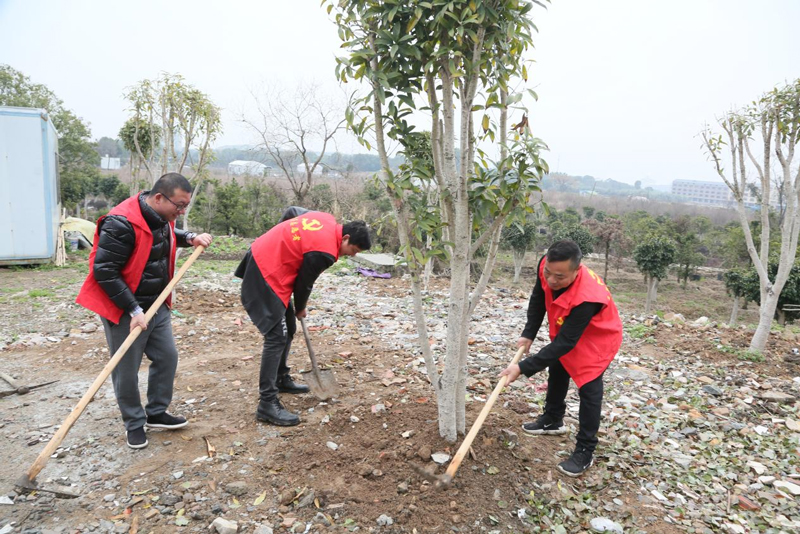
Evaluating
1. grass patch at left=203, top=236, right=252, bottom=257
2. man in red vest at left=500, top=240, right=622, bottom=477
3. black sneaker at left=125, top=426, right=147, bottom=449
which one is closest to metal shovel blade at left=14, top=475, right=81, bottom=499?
black sneaker at left=125, top=426, right=147, bottom=449

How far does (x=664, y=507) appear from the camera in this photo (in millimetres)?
2678

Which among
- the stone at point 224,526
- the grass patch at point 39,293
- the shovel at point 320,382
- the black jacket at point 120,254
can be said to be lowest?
the stone at point 224,526

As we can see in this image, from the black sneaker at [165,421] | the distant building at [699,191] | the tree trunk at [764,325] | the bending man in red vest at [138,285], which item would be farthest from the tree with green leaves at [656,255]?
the distant building at [699,191]

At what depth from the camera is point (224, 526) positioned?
2.28 metres

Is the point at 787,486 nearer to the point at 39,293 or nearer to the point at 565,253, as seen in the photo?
the point at 565,253

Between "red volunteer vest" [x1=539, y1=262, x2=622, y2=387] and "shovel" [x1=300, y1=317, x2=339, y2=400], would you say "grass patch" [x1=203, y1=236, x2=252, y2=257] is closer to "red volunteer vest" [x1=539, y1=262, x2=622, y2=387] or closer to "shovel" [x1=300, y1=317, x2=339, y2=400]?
"shovel" [x1=300, y1=317, x2=339, y2=400]

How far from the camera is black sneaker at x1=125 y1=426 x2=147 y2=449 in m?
2.95

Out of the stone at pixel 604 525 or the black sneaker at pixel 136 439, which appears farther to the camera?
the black sneaker at pixel 136 439

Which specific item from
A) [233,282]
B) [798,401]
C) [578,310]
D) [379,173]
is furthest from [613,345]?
[233,282]

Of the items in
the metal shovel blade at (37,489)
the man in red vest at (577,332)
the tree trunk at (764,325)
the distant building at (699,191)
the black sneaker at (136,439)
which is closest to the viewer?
the metal shovel blade at (37,489)

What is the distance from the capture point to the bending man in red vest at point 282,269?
3066 millimetres

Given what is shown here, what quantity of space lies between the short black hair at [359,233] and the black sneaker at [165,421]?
64.5 inches

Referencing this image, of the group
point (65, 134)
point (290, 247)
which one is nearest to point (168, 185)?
point (290, 247)

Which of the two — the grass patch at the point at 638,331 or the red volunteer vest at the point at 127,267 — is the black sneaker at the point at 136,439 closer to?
the red volunteer vest at the point at 127,267
